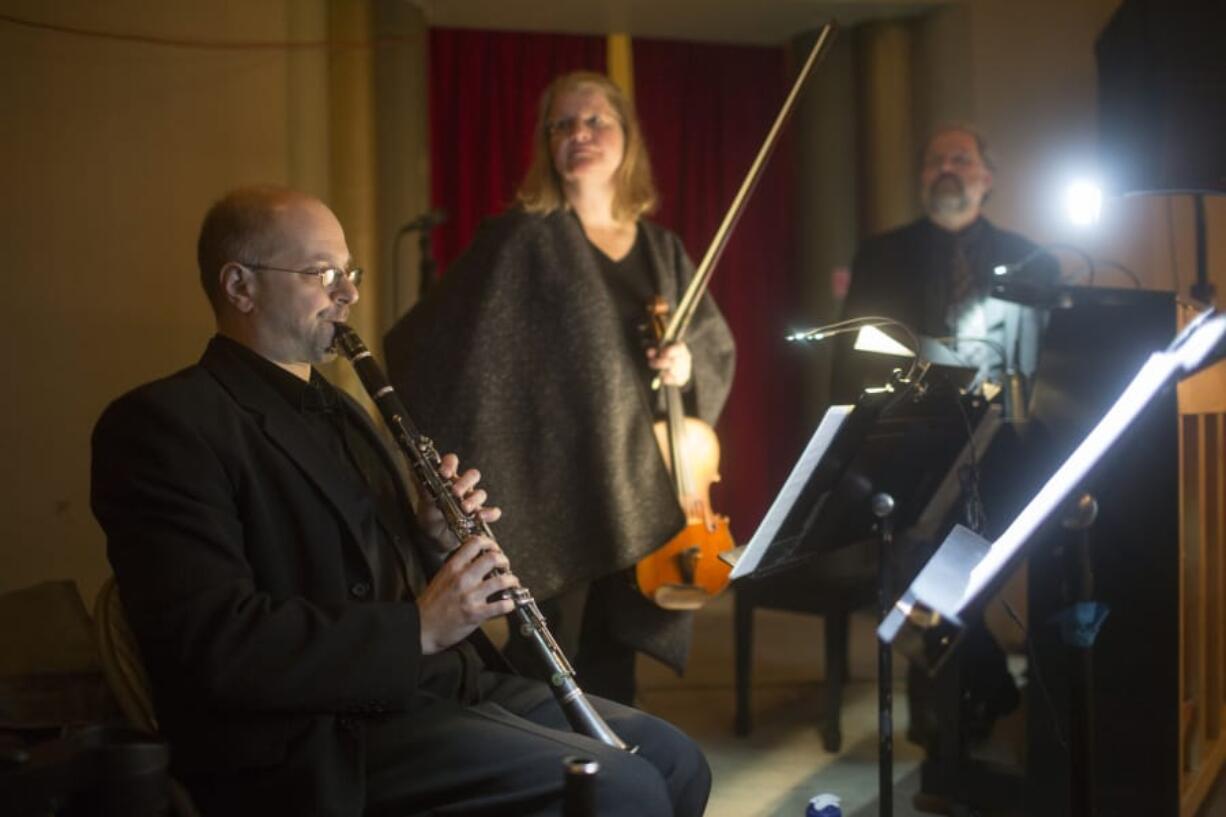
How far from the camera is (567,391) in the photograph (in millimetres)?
2609

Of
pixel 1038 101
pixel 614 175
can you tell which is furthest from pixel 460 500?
pixel 1038 101

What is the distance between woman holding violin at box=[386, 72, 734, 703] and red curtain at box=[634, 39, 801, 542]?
236 centimetres

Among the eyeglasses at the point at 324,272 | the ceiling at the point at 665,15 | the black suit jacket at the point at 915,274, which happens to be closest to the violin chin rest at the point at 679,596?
the black suit jacket at the point at 915,274

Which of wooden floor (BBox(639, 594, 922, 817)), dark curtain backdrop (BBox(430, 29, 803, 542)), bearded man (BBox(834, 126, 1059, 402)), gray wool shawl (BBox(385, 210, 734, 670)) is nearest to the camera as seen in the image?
gray wool shawl (BBox(385, 210, 734, 670))

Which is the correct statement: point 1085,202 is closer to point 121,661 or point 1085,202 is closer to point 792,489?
point 792,489

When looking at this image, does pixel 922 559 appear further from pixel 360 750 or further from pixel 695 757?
pixel 360 750

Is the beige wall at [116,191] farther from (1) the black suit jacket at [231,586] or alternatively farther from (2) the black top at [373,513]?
(1) the black suit jacket at [231,586]

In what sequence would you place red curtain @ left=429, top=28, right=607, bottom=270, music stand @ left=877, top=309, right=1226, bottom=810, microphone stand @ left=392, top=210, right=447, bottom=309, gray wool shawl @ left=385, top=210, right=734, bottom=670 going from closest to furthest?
1. music stand @ left=877, top=309, right=1226, bottom=810
2. gray wool shawl @ left=385, top=210, right=734, bottom=670
3. microphone stand @ left=392, top=210, right=447, bottom=309
4. red curtain @ left=429, top=28, right=607, bottom=270

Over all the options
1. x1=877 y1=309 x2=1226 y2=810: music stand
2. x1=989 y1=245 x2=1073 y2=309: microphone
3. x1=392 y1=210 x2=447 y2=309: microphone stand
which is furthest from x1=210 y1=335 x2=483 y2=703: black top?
x1=392 y1=210 x2=447 y2=309: microphone stand

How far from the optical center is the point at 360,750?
A: 61.6 inches

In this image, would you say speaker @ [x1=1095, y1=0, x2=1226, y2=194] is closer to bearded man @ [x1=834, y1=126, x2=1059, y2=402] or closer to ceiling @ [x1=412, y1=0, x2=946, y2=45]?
bearded man @ [x1=834, y1=126, x2=1059, y2=402]

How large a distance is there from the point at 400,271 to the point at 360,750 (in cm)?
297

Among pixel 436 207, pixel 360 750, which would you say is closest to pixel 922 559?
pixel 360 750

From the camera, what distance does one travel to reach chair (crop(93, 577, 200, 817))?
157 centimetres
